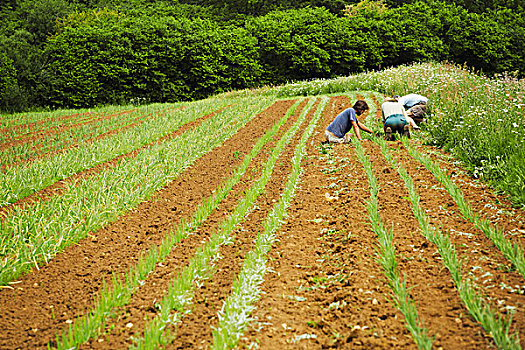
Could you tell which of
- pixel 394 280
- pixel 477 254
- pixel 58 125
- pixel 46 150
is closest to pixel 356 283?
pixel 394 280

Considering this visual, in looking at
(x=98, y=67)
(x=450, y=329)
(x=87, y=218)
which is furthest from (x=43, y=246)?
(x=98, y=67)

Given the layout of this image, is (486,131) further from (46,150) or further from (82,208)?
(46,150)

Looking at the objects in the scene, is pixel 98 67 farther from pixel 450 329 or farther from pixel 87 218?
pixel 450 329

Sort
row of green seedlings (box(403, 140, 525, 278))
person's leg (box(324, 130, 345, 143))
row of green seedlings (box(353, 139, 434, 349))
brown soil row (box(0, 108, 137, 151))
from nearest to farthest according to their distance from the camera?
row of green seedlings (box(353, 139, 434, 349))
row of green seedlings (box(403, 140, 525, 278))
person's leg (box(324, 130, 345, 143))
brown soil row (box(0, 108, 137, 151))

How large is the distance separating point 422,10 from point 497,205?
47673mm

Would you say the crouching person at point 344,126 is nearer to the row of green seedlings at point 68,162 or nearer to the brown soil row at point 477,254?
the brown soil row at point 477,254

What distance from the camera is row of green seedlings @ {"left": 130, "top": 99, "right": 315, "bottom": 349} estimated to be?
8.54 feet

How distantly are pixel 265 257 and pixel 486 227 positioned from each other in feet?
8.16

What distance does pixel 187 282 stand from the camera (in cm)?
326

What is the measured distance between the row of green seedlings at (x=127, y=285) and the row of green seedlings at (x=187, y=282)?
1.18 ft

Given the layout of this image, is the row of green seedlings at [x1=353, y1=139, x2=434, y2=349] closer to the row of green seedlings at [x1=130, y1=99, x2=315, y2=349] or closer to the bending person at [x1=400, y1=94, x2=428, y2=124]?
the row of green seedlings at [x1=130, y1=99, x2=315, y2=349]

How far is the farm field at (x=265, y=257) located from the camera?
8.70ft

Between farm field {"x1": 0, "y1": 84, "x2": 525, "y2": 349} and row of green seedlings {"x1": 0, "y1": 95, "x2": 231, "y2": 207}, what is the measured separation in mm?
45

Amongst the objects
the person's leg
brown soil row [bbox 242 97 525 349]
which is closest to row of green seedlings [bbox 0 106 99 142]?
the person's leg
